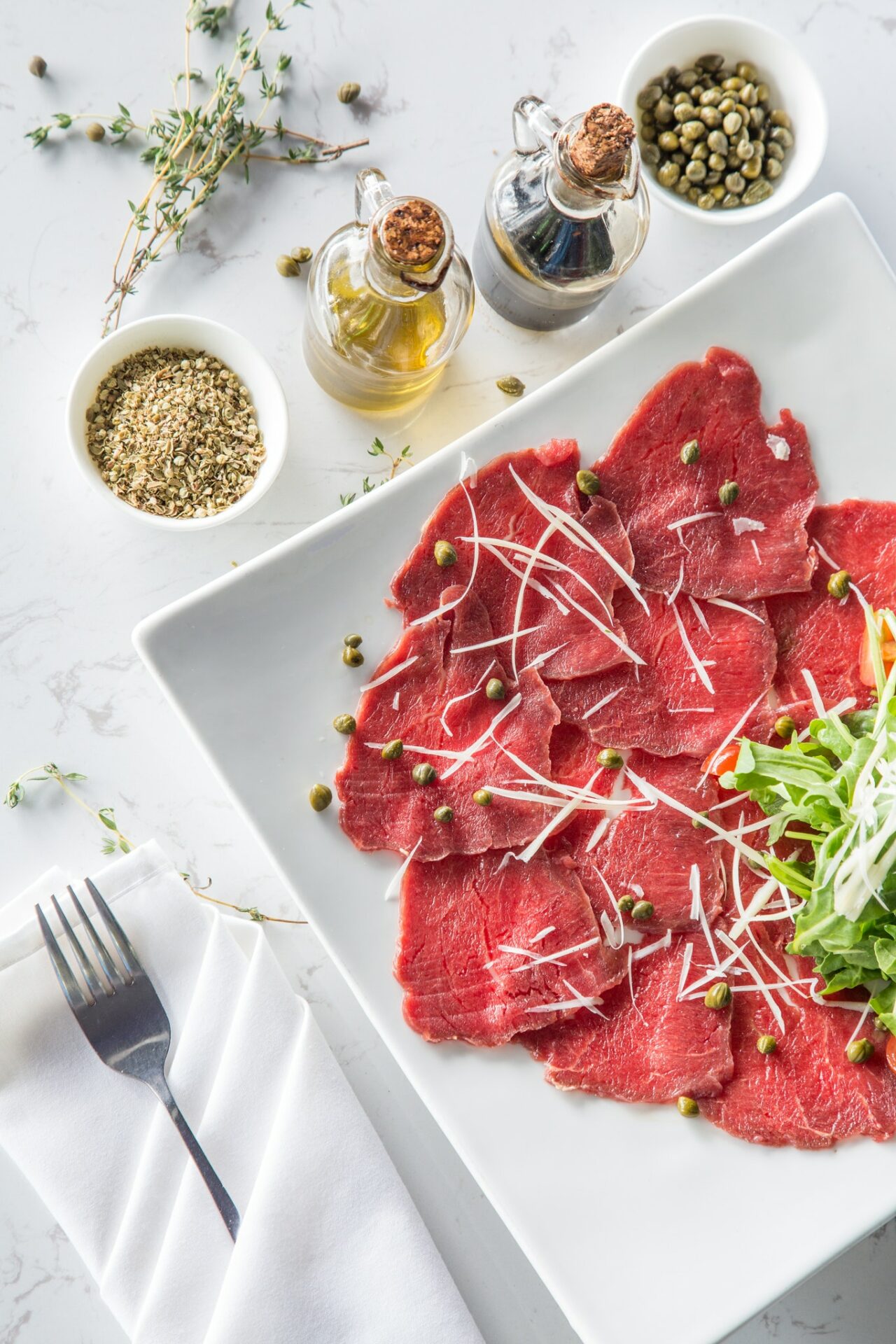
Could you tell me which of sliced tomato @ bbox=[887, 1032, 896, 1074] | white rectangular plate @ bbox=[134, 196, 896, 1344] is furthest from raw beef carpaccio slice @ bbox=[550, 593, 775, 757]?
sliced tomato @ bbox=[887, 1032, 896, 1074]

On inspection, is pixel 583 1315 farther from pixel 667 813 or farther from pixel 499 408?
pixel 499 408

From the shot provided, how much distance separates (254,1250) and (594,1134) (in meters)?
0.69

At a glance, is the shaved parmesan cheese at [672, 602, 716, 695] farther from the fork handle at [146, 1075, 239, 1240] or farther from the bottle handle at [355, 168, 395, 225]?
the fork handle at [146, 1075, 239, 1240]

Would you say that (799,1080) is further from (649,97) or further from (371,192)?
(649,97)

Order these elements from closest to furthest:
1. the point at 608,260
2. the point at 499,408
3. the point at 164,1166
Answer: the point at 608,260, the point at 164,1166, the point at 499,408

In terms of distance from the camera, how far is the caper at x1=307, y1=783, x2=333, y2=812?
181cm

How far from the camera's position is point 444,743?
6.03 feet

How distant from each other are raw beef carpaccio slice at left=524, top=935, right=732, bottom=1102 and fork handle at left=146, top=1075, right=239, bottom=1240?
67 centimetres

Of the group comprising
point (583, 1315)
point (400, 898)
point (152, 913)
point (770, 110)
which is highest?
point (770, 110)

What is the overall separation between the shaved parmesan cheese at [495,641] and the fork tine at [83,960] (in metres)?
0.89

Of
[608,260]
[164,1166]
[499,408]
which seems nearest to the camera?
[608,260]

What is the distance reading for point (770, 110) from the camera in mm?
1969

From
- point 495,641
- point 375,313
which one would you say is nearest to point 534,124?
point 375,313

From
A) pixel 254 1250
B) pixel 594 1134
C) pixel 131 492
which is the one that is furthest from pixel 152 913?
pixel 594 1134
